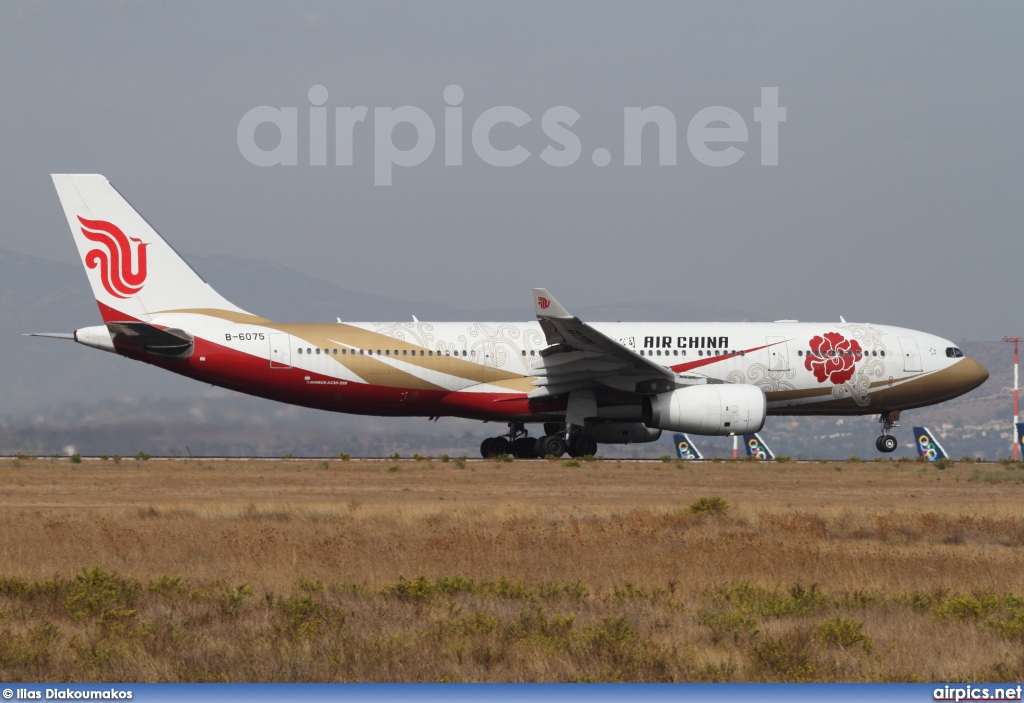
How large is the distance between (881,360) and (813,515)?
17120 mm

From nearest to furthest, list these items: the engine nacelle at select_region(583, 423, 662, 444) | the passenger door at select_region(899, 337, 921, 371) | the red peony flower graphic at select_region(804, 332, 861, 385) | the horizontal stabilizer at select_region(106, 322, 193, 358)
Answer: the horizontal stabilizer at select_region(106, 322, 193, 358) → the engine nacelle at select_region(583, 423, 662, 444) → the red peony flower graphic at select_region(804, 332, 861, 385) → the passenger door at select_region(899, 337, 921, 371)

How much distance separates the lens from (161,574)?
14664 millimetres

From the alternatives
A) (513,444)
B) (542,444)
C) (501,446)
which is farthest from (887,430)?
(501,446)

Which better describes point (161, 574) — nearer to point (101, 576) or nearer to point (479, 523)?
point (101, 576)

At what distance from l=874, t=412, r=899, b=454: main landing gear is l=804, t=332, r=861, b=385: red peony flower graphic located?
8.46 feet

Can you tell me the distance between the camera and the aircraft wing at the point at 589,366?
3241 cm

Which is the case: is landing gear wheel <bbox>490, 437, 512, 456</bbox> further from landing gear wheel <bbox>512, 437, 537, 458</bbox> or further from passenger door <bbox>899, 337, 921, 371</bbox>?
passenger door <bbox>899, 337, 921, 371</bbox>

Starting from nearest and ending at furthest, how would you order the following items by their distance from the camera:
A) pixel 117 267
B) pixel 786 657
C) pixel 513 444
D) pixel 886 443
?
pixel 786 657
pixel 117 267
pixel 513 444
pixel 886 443

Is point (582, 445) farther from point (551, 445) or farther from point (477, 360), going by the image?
point (477, 360)

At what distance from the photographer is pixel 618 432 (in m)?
35.1

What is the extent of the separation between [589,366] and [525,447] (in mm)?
3752

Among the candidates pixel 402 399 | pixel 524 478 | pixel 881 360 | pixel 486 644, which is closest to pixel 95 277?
pixel 402 399

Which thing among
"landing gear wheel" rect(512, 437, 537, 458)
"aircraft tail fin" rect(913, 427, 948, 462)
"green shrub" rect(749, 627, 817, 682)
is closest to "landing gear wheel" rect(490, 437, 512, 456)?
"landing gear wheel" rect(512, 437, 537, 458)

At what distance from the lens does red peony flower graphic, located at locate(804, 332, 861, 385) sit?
1412 inches
